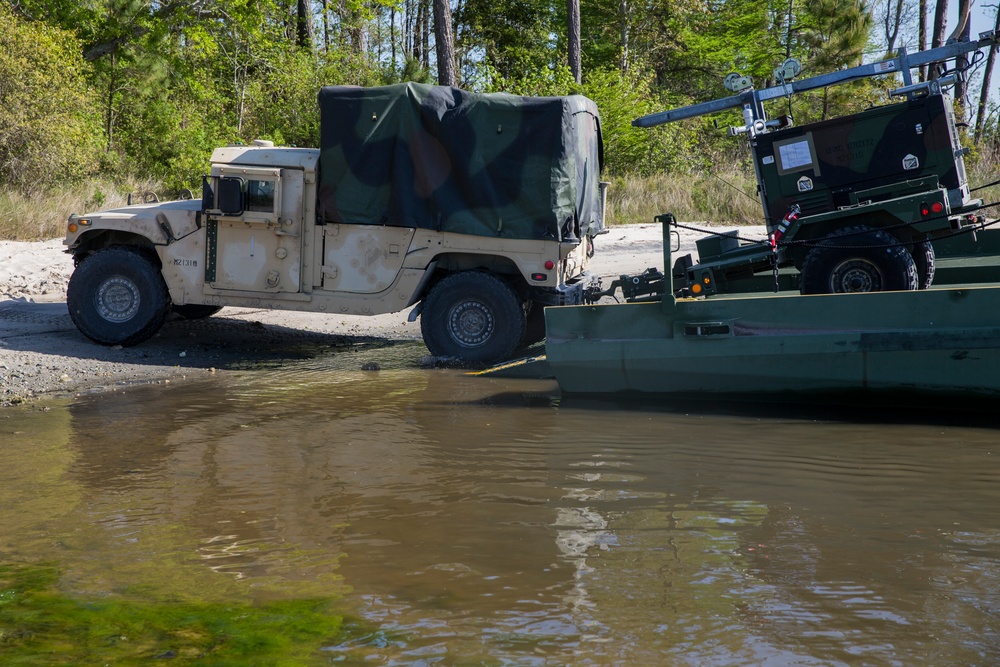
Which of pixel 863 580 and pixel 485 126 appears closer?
pixel 863 580

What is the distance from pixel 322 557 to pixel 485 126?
6.22 m

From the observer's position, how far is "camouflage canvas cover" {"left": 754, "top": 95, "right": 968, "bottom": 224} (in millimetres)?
9336

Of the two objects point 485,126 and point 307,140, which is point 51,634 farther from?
point 307,140

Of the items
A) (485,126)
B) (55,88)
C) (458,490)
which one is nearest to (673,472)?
(458,490)

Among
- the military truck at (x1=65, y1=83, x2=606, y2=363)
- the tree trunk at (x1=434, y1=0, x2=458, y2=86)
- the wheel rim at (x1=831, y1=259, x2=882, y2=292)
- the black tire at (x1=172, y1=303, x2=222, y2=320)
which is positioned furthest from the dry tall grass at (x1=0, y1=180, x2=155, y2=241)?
the wheel rim at (x1=831, y1=259, x2=882, y2=292)

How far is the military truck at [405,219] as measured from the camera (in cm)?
1005

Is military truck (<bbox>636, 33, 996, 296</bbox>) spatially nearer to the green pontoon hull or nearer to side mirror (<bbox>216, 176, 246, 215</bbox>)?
the green pontoon hull

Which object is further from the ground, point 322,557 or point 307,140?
point 307,140

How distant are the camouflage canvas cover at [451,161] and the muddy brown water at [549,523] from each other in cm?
250

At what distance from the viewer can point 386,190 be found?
10.2m

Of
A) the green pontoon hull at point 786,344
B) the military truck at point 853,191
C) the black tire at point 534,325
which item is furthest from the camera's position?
the black tire at point 534,325

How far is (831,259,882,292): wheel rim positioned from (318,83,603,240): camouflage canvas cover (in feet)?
8.32

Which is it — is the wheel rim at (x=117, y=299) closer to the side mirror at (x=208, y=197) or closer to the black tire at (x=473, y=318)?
the side mirror at (x=208, y=197)

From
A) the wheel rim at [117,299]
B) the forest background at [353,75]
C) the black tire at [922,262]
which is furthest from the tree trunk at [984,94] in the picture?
the wheel rim at [117,299]
